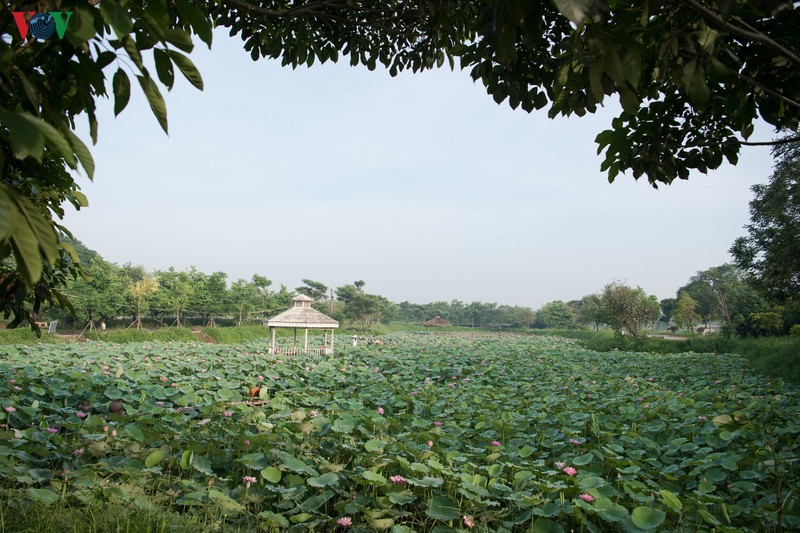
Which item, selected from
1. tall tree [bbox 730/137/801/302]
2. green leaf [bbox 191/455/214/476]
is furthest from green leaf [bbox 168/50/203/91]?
tall tree [bbox 730/137/801/302]

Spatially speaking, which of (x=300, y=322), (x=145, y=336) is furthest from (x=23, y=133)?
(x=145, y=336)

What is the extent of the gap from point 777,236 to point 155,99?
50.1ft

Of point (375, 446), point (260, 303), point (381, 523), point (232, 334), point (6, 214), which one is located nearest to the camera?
point (6, 214)

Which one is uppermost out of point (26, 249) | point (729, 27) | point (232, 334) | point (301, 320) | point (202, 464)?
point (729, 27)

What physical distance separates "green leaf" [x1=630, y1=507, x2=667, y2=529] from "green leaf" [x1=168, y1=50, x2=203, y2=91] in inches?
95.7

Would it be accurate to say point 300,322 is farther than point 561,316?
No

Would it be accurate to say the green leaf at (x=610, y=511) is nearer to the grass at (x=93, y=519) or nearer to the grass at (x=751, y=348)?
the grass at (x=93, y=519)

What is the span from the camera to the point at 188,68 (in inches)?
37.5

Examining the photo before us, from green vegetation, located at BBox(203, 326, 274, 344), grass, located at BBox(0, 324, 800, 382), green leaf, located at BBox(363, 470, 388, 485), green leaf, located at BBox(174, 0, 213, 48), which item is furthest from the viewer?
green vegetation, located at BBox(203, 326, 274, 344)

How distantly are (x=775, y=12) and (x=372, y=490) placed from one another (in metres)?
2.60

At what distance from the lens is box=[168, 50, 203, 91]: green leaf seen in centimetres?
93

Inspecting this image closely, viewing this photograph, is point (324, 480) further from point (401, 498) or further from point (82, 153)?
point (82, 153)

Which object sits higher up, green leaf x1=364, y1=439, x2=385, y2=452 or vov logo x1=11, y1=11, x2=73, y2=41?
vov logo x1=11, y1=11, x2=73, y2=41

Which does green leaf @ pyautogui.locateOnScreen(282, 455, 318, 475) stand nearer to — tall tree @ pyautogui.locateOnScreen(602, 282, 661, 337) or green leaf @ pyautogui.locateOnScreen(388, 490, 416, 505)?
green leaf @ pyautogui.locateOnScreen(388, 490, 416, 505)
